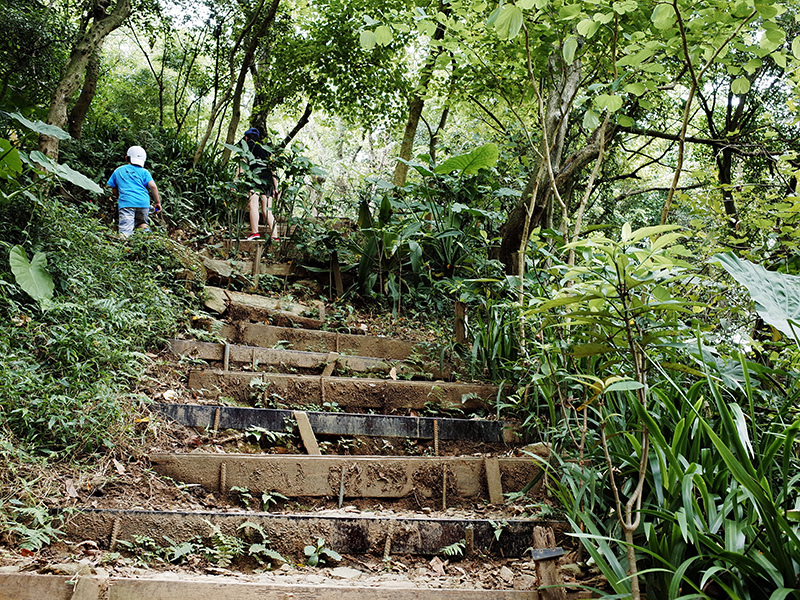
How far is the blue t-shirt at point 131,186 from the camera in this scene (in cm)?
516

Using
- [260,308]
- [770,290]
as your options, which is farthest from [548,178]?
[770,290]

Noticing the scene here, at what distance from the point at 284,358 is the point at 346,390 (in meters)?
0.58

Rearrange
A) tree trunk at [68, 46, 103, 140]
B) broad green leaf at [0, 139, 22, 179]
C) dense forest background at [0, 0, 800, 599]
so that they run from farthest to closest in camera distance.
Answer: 1. tree trunk at [68, 46, 103, 140]
2. broad green leaf at [0, 139, 22, 179]
3. dense forest background at [0, 0, 800, 599]

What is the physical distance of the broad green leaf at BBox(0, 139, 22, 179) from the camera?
9.64 feet

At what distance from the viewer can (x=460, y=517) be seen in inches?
90.4

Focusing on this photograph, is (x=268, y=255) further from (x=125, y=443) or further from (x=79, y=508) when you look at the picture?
(x=79, y=508)

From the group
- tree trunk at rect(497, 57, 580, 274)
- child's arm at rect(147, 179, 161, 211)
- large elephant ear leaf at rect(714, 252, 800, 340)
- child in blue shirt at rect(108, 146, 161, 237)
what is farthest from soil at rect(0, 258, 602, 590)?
child's arm at rect(147, 179, 161, 211)

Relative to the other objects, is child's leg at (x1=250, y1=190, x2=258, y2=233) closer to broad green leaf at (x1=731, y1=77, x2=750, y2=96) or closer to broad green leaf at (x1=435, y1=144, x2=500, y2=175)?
broad green leaf at (x1=435, y1=144, x2=500, y2=175)

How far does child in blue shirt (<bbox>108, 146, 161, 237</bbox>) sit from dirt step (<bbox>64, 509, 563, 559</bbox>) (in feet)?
12.3

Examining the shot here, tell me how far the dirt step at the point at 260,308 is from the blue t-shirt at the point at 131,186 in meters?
1.47

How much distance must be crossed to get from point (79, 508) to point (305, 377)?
1.50 m

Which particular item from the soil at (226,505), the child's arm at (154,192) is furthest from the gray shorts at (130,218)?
the soil at (226,505)

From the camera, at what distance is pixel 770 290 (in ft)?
4.13

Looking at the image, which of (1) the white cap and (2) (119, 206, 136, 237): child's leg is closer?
(2) (119, 206, 136, 237): child's leg
